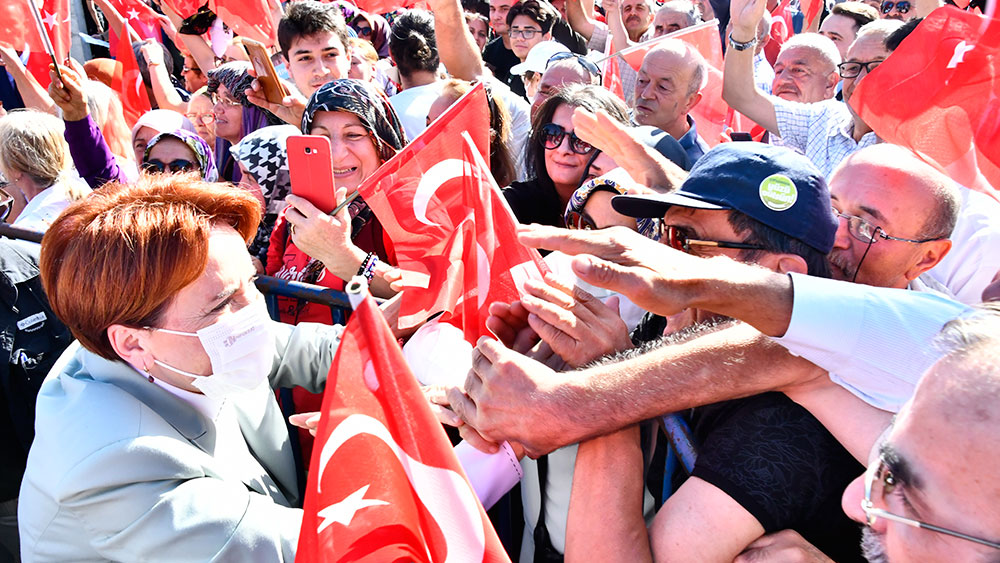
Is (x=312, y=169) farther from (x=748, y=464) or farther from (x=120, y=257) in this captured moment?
(x=748, y=464)

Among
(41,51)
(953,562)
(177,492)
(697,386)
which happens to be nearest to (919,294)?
(697,386)

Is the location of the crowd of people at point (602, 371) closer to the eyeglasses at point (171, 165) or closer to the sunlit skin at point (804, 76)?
the eyeglasses at point (171, 165)

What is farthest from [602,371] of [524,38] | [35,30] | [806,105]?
[524,38]

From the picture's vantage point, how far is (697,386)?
1.64 metres

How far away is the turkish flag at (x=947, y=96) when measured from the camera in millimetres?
3137

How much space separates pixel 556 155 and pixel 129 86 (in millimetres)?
4474

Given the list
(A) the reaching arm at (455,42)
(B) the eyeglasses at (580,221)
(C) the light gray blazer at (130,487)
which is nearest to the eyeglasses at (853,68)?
(A) the reaching arm at (455,42)

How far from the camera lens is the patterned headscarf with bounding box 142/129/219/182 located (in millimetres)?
4297

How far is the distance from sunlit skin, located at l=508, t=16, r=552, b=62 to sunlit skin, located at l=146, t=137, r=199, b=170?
360cm

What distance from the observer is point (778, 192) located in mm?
2082

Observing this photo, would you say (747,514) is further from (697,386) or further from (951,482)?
(951,482)

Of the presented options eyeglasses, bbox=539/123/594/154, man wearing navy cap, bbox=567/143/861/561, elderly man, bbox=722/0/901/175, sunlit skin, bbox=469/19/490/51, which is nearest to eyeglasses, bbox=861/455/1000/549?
man wearing navy cap, bbox=567/143/861/561

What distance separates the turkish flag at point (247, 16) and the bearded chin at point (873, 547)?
6132mm

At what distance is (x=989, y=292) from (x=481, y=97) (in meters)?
1.93
